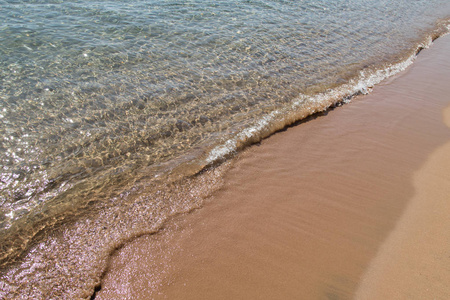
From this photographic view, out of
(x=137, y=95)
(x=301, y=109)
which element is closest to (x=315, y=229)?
(x=301, y=109)

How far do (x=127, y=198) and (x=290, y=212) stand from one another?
226 cm

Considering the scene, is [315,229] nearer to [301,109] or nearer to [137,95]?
[301,109]

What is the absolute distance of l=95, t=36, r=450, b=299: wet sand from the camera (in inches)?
124

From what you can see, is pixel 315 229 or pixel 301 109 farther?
pixel 301 109

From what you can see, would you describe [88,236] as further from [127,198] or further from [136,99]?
[136,99]

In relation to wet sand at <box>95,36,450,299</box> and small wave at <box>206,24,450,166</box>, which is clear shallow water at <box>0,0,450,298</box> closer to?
small wave at <box>206,24,450,166</box>

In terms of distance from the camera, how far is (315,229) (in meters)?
Answer: 3.77

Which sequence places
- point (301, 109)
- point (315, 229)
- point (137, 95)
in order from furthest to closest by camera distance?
point (301, 109)
point (137, 95)
point (315, 229)

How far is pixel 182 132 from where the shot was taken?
5.40m

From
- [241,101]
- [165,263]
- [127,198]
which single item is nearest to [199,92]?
[241,101]

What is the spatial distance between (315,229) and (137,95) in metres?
4.35

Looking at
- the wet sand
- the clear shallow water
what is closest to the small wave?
the clear shallow water

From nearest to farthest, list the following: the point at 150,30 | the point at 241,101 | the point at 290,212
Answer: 1. the point at 290,212
2. the point at 241,101
3. the point at 150,30

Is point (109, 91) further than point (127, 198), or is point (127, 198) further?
point (109, 91)
